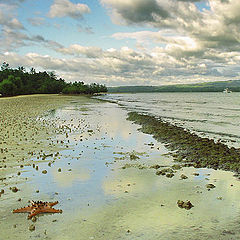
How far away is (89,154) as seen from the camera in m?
15.2

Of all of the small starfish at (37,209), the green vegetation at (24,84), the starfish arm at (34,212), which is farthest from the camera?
the green vegetation at (24,84)

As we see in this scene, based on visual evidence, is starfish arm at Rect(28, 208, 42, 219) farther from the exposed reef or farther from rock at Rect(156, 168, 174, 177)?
the exposed reef

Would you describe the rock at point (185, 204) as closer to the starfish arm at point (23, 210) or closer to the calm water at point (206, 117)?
the starfish arm at point (23, 210)

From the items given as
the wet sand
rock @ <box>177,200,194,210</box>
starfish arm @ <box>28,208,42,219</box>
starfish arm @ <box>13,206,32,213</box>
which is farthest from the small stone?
rock @ <box>177,200,194,210</box>

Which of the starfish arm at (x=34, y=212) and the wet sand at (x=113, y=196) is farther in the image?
the starfish arm at (x=34, y=212)

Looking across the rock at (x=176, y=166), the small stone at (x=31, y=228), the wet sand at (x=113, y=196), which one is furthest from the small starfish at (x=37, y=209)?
the rock at (x=176, y=166)

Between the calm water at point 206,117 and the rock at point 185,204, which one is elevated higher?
the calm water at point 206,117

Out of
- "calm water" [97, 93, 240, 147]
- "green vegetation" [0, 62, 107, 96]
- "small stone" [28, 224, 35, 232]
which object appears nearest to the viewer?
"small stone" [28, 224, 35, 232]

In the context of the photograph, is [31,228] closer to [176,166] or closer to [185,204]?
[185,204]

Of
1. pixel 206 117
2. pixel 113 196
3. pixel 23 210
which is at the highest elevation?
pixel 206 117

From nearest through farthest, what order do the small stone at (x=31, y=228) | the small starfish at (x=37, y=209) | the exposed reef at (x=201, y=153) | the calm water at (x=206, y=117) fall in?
the small stone at (x=31, y=228), the small starfish at (x=37, y=209), the exposed reef at (x=201, y=153), the calm water at (x=206, y=117)

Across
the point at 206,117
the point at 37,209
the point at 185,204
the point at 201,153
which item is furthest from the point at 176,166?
→ the point at 206,117

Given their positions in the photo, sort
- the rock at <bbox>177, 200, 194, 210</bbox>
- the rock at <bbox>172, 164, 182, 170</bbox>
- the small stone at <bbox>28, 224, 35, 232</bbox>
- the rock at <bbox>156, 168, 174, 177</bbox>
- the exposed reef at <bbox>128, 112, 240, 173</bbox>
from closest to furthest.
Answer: the small stone at <bbox>28, 224, 35, 232</bbox> < the rock at <bbox>177, 200, 194, 210</bbox> < the rock at <bbox>156, 168, 174, 177</bbox> < the rock at <bbox>172, 164, 182, 170</bbox> < the exposed reef at <bbox>128, 112, 240, 173</bbox>

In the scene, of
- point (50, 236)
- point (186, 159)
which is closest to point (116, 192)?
point (50, 236)
